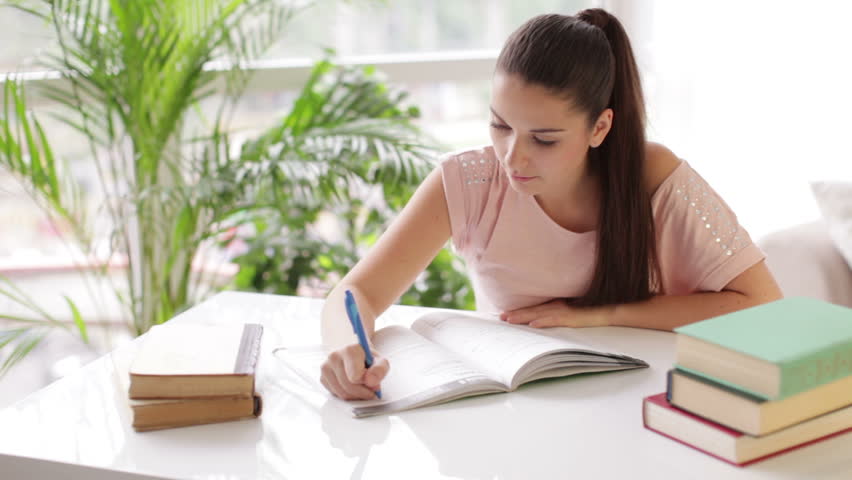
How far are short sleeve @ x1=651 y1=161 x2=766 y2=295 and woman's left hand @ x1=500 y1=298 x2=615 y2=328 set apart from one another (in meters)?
0.22

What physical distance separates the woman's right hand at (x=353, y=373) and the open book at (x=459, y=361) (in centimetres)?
2

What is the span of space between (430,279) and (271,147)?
641 millimetres

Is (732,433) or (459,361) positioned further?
(459,361)

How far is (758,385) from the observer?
33.6 inches

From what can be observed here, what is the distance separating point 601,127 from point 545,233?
0.23 m

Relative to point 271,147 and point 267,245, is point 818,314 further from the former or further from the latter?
point 267,245

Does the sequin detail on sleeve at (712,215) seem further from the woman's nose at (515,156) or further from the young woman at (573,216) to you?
the woman's nose at (515,156)

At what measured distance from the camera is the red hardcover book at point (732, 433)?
88 centimetres

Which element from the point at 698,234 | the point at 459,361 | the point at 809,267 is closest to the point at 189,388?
the point at 459,361

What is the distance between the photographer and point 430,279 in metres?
2.48

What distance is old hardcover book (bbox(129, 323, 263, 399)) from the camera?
0.98 metres

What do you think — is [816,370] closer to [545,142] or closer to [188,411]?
[545,142]

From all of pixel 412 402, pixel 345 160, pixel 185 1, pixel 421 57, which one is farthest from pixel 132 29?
pixel 412 402

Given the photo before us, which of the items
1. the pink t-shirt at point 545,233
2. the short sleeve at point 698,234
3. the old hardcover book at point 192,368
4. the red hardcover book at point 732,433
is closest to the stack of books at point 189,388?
the old hardcover book at point 192,368
